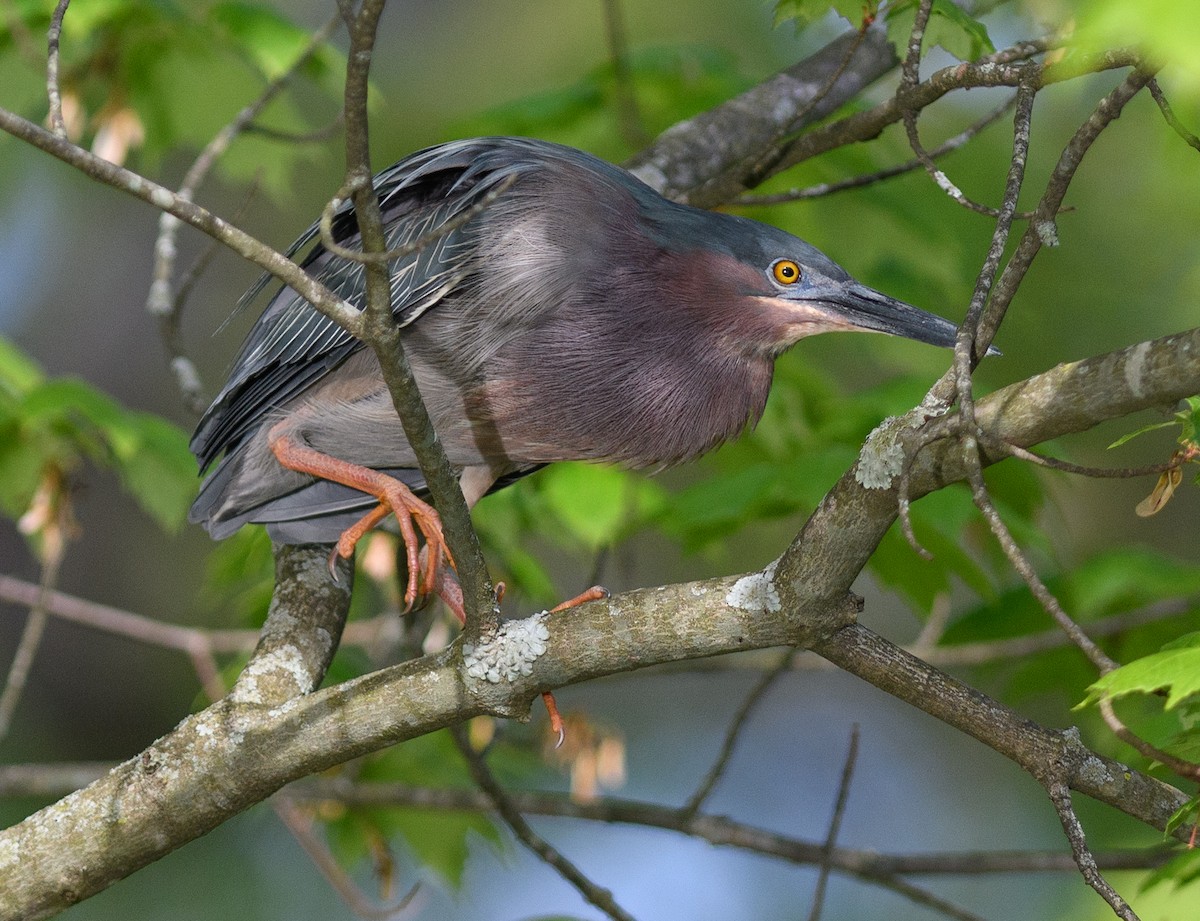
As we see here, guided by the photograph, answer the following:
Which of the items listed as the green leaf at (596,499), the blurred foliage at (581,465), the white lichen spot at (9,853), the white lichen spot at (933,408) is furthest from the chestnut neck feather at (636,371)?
the white lichen spot at (9,853)

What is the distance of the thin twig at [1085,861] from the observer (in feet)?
5.06

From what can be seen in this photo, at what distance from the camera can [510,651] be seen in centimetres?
197

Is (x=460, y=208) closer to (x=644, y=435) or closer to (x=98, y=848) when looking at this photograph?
(x=644, y=435)

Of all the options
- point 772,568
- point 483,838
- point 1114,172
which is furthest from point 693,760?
point 772,568

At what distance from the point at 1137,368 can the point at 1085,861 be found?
0.62m

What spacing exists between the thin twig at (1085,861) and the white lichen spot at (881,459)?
1.56ft

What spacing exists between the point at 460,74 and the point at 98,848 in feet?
21.1

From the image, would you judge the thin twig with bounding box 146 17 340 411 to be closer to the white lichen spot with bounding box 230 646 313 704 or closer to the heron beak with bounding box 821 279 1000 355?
the white lichen spot with bounding box 230 646 313 704

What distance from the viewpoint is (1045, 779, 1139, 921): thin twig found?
154 centimetres

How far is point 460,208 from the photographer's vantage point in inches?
101

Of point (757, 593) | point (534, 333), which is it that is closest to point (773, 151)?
point (534, 333)

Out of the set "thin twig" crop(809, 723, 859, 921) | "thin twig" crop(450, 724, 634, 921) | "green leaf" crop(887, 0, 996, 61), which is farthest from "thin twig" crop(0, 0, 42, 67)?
"thin twig" crop(809, 723, 859, 921)

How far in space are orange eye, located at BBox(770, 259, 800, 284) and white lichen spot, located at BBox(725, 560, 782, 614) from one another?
99 centimetres

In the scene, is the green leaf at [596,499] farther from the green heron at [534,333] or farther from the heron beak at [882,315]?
the heron beak at [882,315]
